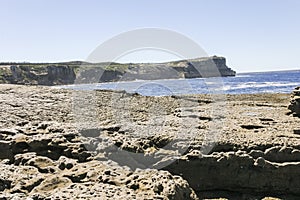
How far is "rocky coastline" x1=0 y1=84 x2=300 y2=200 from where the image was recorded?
7.81 m

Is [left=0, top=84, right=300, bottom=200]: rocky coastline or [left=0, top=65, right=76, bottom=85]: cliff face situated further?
[left=0, top=65, right=76, bottom=85]: cliff face

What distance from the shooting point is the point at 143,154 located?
10.5 metres

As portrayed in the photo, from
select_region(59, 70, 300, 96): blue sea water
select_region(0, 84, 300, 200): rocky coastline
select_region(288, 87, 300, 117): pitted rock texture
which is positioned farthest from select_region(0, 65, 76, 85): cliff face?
select_region(288, 87, 300, 117): pitted rock texture

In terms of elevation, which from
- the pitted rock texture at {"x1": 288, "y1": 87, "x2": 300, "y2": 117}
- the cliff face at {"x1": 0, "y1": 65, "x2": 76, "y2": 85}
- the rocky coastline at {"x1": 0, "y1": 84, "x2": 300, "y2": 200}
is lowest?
the cliff face at {"x1": 0, "y1": 65, "x2": 76, "y2": 85}

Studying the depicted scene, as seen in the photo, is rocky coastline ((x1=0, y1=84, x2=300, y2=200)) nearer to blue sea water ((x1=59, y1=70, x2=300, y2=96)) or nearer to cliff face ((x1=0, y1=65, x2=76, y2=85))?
blue sea water ((x1=59, y1=70, x2=300, y2=96))

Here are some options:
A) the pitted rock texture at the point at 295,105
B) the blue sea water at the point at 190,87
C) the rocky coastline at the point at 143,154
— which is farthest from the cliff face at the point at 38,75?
the pitted rock texture at the point at 295,105

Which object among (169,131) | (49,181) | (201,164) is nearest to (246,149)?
(201,164)

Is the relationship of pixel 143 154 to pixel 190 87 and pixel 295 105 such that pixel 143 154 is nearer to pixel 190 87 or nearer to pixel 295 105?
pixel 295 105

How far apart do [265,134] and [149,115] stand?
4.31 m

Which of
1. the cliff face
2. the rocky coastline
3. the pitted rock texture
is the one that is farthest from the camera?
the cliff face

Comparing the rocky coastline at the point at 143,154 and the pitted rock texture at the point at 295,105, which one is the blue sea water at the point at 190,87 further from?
the pitted rock texture at the point at 295,105

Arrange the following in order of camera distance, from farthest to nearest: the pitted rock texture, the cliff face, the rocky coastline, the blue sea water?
the cliff face < the blue sea water < the pitted rock texture < the rocky coastline

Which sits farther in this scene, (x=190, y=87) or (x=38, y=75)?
(x=38, y=75)

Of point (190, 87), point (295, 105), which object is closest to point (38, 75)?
point (190, 87)
